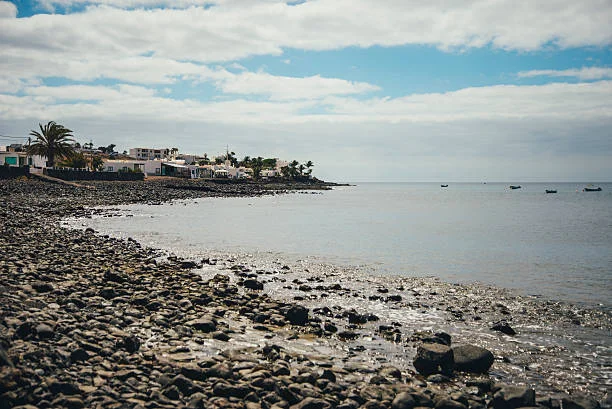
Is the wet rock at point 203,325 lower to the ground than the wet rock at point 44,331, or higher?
lower

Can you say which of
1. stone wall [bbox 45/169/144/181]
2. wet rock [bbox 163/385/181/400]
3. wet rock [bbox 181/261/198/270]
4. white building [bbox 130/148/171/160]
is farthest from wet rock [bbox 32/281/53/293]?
white building [bbox 130/148/171/160]

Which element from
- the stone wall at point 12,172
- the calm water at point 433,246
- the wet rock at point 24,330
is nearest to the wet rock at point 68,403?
the wet rock at point 24,330

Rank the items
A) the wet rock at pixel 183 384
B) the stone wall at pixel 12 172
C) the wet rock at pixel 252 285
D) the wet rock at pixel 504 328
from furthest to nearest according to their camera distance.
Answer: the stone wall at pixel 12 172 < the wet rock at pixel 252 285 < the wet rock at pixel 504 328 < the wet rock at pixel 183 384

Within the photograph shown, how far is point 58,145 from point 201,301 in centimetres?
8727

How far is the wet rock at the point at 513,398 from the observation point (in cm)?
884

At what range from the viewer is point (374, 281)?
72.4 ft

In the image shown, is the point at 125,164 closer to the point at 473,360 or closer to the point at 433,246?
the point at 433,246

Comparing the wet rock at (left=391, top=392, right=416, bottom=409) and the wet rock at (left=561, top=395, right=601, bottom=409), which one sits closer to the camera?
the wet rock at (left=391, top=392, right=416, bottom=409)

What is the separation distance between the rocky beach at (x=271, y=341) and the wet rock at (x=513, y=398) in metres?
Answer: 0.03

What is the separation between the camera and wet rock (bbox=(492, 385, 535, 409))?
8.84m

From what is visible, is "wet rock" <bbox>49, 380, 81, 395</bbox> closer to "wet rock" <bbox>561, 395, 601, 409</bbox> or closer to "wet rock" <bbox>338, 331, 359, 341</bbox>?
"wet rock" <bbox>338, 331, 359, 341</bbox>

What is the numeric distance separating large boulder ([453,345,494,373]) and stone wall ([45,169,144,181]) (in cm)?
8901

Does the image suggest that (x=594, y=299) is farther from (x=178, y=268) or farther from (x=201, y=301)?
(x=178, y=268)

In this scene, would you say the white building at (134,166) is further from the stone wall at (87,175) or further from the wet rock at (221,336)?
the wet rock at (221,336)
